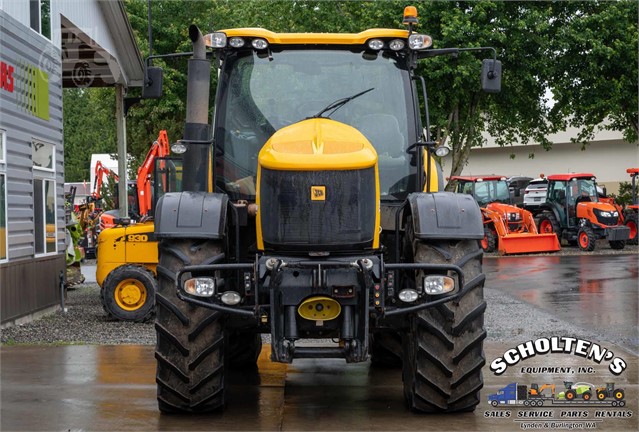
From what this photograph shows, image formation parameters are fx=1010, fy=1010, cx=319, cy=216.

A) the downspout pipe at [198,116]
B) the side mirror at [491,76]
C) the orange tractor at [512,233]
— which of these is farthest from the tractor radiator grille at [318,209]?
the orange tractor at [512,233]

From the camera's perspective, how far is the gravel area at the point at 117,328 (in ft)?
39.8

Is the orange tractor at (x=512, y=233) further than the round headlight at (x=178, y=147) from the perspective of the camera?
Yes

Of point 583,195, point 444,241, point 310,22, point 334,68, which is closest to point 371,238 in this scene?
point 444,241

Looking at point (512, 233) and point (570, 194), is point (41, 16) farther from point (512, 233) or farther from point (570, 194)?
point (570, 194)

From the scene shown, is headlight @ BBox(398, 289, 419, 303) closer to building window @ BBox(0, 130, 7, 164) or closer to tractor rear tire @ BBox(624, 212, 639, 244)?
building window @ BBox(0, 130, 7, 164)

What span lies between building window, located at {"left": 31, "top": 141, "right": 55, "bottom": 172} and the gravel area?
2.19 metres

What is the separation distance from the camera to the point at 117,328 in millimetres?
13258

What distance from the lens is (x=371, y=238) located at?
706cm

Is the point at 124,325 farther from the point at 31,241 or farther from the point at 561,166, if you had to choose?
the point at 561,166

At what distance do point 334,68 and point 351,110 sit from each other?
382mm

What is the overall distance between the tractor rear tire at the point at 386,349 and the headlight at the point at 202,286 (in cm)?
273

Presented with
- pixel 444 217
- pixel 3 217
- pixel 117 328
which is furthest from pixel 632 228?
pixel 444 217

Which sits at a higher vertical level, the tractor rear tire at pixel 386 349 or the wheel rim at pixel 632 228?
the wheel rim at pixel 632 228

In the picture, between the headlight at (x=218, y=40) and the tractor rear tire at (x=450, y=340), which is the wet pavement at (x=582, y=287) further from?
the headlight at (x=218, y=40)
